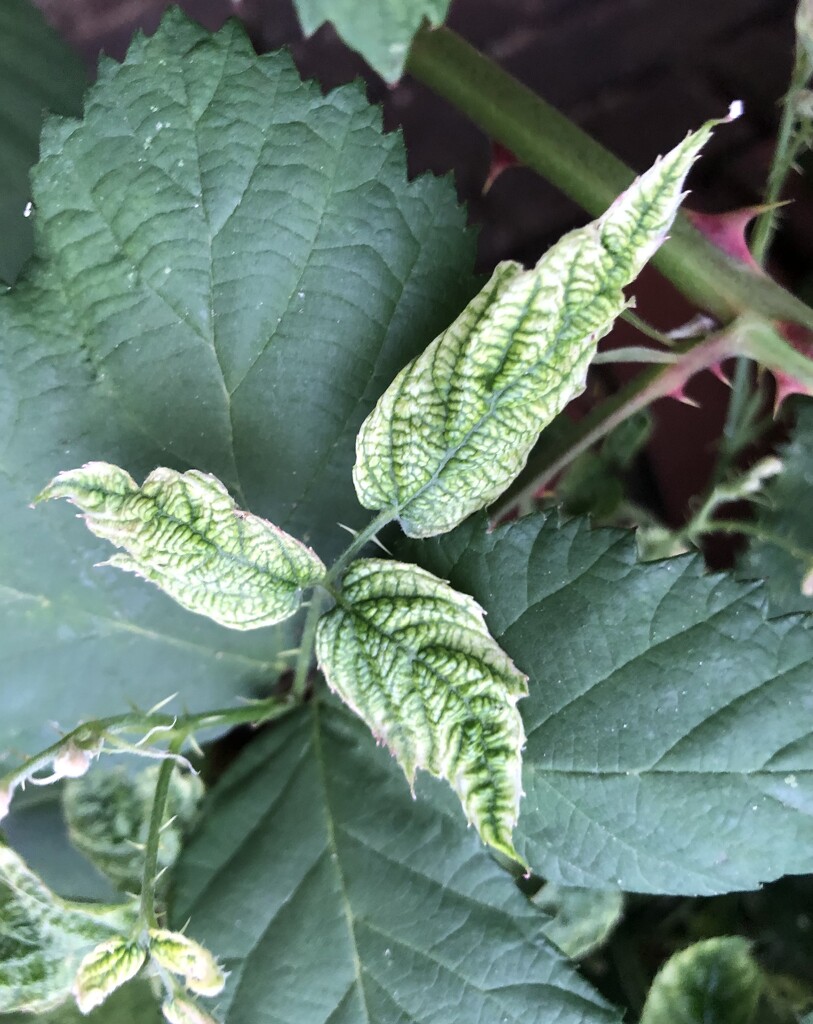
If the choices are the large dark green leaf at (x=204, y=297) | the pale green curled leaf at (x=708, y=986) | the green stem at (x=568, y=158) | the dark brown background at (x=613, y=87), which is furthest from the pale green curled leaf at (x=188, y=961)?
the dark brown background at (x=613, y=87)

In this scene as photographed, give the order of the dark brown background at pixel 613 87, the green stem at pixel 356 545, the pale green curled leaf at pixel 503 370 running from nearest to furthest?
1. the pale green curled leaf at pixel 503 370
2. the green stem at pixel 356 545
3. the dark brown background at pixel 613 87

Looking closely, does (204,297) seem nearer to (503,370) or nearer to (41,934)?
(503,370)

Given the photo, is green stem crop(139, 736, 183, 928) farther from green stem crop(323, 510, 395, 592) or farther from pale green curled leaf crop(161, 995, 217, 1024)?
green stem crop(323, 510, 395, 592)

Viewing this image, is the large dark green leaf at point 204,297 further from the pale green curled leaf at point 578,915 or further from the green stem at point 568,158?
the pale green curled leaf at point 578,915

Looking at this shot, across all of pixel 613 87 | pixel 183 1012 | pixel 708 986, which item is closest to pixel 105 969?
pixel 183 1012

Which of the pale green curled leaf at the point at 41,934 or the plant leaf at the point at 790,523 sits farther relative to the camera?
the plant leaf at the point at 790,523

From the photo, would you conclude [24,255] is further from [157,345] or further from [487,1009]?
[487,1009]
